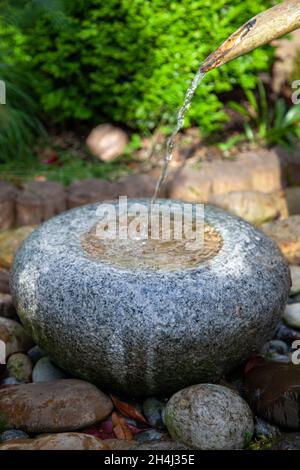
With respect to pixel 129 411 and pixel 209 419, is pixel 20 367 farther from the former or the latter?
pixel 209 419

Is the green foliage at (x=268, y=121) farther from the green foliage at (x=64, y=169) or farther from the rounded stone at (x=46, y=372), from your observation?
Answer: the rounded stone at (x=46, y=372)

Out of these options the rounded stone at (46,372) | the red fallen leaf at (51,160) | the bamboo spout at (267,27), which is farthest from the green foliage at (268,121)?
the rounded stone at (46,372)

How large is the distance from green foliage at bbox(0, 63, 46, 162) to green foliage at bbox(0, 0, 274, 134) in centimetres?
14

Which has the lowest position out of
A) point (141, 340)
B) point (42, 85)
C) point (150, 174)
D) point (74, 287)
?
point (141, 340)

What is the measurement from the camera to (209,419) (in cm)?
239

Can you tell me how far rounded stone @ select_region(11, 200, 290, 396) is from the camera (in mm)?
2445

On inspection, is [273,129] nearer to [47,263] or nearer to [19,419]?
[47,263]

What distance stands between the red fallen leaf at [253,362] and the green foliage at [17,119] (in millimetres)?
2679

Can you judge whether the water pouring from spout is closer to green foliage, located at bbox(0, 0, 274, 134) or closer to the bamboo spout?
the bamboo spout

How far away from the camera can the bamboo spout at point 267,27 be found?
7.82 ft

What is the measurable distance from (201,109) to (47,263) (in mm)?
2556
